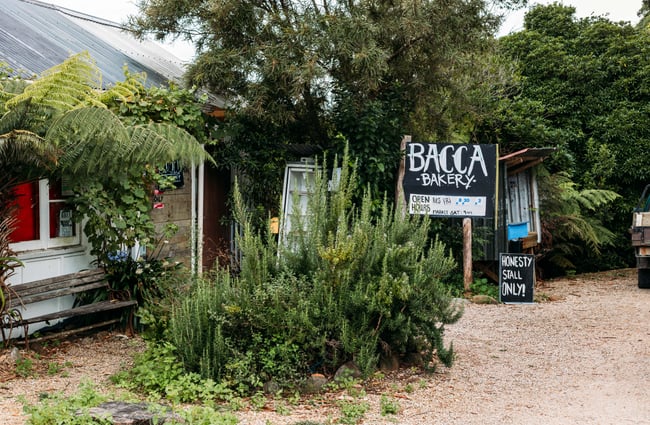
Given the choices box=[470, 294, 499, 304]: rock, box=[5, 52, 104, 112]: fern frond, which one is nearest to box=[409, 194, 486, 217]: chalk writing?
box=[470, 294, 499, 304]: rock

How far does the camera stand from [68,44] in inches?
372

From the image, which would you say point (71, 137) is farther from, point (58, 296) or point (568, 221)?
point (568, 221)

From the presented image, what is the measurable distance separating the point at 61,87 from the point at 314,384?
3.27 metres

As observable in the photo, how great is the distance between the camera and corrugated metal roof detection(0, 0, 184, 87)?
26.2 ft

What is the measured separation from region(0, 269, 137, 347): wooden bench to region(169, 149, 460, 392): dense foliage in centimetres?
131

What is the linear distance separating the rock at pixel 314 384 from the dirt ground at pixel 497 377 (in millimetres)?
146

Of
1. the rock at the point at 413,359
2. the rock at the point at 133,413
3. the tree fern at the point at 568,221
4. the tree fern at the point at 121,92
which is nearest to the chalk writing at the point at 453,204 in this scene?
the tree fern at the point at 568,221

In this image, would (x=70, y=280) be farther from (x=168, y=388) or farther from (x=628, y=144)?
(x=628, y=144)

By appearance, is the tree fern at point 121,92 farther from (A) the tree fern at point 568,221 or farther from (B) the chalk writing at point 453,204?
(A) the tree fern at point 568,221

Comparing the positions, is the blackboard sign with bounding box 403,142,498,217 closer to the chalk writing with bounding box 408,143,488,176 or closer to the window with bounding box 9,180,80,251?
the chalk writing with bounding box 408,143,488,176

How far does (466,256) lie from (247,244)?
5651mm

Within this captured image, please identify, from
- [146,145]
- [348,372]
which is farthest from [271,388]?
[146,145]

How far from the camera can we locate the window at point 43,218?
24.1ft

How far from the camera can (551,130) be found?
1551cm
